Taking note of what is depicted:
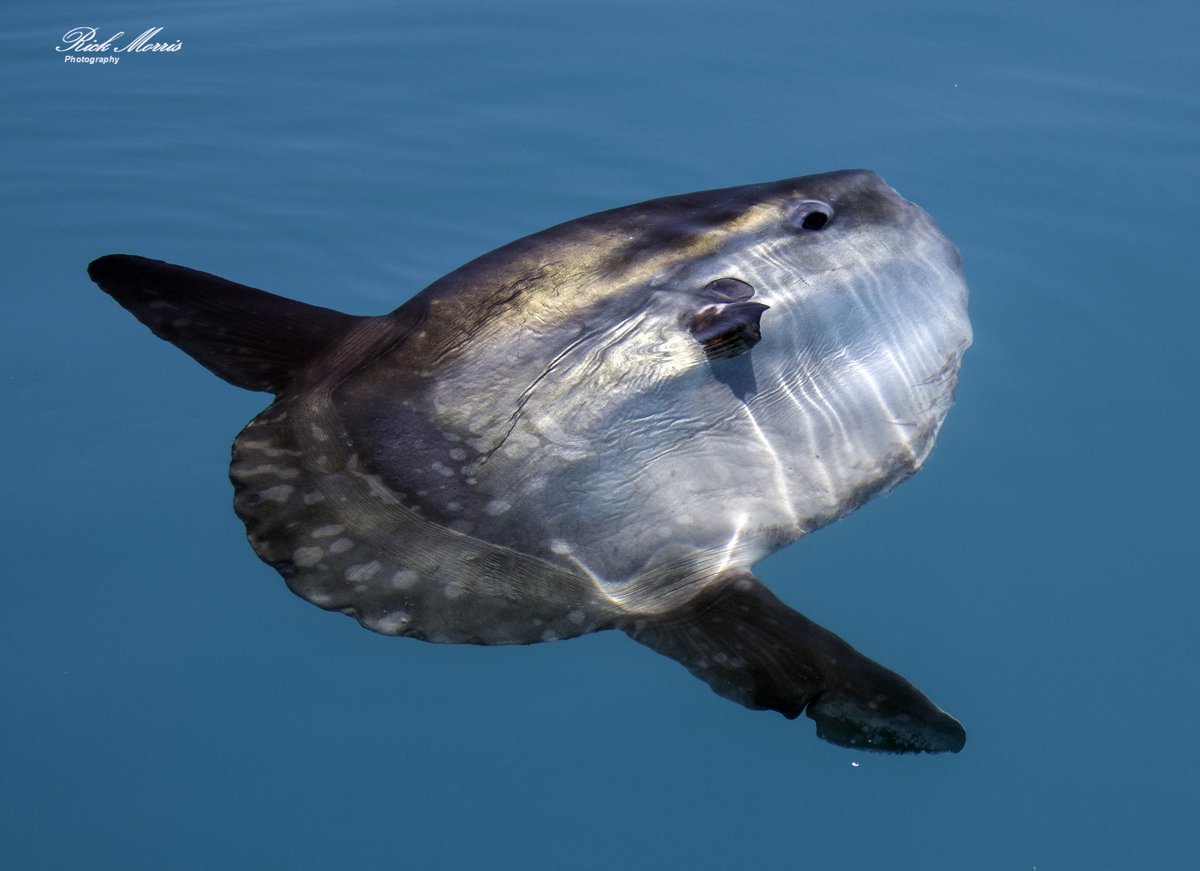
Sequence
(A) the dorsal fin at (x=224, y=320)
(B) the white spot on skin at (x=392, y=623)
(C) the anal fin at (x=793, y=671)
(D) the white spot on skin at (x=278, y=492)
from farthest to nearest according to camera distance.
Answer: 1. (A) the dorsal fin at (x=224, y=320)
2. (D) the white spot on skin at (x=278, y=492)
3. (B) the white spot on skin at (x=392, y=623)
4. (C) the anal fin at (x=793, y=671)

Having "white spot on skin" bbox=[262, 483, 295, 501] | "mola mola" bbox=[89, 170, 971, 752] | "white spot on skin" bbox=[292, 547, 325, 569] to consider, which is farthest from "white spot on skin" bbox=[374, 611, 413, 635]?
"white spot on skin" bbox=[262, 483, 295, 501]

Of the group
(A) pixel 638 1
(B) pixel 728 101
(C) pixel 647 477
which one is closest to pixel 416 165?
(B) pixel 728 101

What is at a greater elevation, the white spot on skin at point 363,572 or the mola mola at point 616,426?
the mola mola at point 616,426

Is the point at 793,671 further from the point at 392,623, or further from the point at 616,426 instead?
the point at 392,623

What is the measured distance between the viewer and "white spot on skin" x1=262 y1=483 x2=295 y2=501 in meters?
2.96

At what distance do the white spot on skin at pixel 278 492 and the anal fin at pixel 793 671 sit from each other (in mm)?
1000

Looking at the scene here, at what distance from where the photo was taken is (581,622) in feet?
9.28

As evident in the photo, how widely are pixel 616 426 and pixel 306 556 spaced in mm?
903

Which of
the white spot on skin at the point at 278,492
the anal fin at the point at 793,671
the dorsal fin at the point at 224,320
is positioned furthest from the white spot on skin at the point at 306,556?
the anal fin at the point at 793,671

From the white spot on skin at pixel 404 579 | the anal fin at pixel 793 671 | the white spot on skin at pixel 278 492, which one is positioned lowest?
the anal fin at pixel 793 671

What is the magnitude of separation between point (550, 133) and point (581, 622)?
4742 millimetres

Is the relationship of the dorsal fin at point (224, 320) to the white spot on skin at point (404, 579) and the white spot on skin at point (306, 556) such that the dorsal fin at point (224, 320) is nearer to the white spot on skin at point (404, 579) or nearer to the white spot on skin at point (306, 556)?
the white spot on skin at point (306, 556)

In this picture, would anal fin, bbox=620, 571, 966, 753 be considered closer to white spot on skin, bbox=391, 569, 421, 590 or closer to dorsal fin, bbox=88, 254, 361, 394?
white spot on skin, bbox=391, 569, 421, 590

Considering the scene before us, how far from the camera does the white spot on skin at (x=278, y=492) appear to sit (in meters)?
2.96
